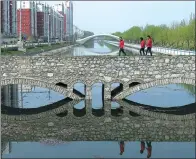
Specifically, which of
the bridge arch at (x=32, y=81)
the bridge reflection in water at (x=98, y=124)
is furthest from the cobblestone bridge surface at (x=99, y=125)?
the bridge arch at (x=32, y=81)

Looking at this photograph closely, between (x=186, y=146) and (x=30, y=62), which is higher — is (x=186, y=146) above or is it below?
below

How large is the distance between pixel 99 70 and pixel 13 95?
24.0ft

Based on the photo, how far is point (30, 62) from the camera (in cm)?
2056

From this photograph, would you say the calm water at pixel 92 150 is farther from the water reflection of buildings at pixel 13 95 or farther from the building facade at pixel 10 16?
the building facade at pixel 10 16

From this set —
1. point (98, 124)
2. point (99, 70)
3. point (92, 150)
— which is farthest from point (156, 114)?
point (92, 150)

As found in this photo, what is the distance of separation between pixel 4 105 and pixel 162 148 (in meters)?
11.3

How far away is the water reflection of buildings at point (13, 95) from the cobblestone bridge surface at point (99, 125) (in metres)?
3.12

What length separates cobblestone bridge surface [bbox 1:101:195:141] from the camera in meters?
15.0

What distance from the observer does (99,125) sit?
16594mm

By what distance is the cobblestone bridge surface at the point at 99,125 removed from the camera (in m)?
15.0

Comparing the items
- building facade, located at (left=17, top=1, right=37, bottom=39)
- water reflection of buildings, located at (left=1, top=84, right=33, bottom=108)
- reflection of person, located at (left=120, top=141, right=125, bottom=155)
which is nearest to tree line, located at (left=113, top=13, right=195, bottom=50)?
water reflection of buildings, located at (left=1, top=84, right=33, bottom=108)

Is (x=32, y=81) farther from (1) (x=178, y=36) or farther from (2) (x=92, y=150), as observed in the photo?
(1) (x=178, y=36)

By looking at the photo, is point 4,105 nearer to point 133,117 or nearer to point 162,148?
point 133,117

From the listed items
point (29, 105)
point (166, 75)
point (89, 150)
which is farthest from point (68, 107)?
point (89, 150)
